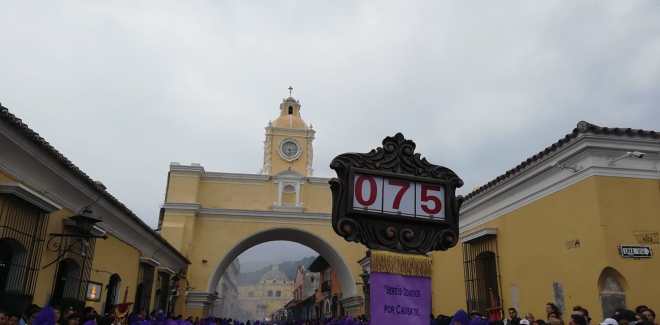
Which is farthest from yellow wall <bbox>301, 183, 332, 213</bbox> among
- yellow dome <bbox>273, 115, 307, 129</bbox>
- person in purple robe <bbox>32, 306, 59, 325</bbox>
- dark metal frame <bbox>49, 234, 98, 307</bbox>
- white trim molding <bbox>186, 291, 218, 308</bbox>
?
person in purple robe <bbox>32, 306, 59, 325</bbox>

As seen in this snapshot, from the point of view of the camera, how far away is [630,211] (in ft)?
21.8

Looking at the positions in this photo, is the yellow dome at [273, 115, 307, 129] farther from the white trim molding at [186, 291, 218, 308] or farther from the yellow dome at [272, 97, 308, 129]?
the white trim molding at [186, 291, 218, 308]

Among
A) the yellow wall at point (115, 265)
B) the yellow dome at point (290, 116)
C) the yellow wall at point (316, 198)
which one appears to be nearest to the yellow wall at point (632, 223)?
the yellow wall at point (115, 265)

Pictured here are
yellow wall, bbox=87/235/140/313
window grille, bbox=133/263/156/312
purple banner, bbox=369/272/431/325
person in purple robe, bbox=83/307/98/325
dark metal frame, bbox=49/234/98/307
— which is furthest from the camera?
window grille, bbox=133/263/156/312

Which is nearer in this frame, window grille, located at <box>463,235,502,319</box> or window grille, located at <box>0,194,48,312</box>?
window grille, located at <box>0,194,48,312</box>

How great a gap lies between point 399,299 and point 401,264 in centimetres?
16

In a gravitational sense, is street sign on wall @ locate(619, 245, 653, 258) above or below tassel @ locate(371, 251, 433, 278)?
above

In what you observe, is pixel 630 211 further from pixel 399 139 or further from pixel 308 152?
pixel 308 152

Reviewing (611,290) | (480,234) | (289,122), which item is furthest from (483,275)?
(289,122)

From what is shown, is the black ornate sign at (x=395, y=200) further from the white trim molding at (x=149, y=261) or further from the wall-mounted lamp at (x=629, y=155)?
the white trim molding at (x=149, y=261)

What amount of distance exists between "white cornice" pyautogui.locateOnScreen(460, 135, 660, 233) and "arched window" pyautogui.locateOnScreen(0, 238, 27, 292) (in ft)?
25.0

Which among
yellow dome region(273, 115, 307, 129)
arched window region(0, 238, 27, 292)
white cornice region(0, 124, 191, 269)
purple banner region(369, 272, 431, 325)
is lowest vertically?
purple banner region(369, 272, 431, 325)

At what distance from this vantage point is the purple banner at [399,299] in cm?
222

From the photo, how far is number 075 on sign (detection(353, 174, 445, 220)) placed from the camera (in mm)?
2281
